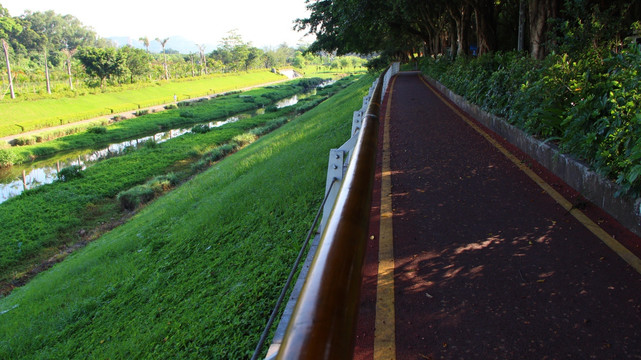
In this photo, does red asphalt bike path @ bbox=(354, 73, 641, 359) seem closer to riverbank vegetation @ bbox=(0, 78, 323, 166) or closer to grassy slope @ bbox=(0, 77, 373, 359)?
grassy slope @ bbox=(0, 77, 373, 359)

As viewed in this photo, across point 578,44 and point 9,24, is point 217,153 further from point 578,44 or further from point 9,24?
point 9,24

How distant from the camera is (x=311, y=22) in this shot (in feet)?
105

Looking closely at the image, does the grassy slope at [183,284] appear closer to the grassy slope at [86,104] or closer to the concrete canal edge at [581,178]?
the concrete canal edge at [581,178]

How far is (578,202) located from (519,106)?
355 cm

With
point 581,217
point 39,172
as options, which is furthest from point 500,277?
point 39,172

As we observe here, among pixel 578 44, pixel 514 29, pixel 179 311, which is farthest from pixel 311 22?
pixel 179 311

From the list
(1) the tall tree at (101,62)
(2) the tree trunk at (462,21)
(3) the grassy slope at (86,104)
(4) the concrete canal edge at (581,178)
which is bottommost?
(4) the concrete canal edge at (581,178)

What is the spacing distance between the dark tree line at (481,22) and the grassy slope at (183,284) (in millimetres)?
5715

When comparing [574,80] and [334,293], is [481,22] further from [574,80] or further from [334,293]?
[334,293]

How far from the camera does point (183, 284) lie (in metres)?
6.67

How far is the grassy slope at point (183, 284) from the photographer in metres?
4.87

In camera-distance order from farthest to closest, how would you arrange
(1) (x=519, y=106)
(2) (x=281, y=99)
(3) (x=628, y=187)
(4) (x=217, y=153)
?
(2) (x=281, y=99) < (4) (x=217, y=153) < (1) (x=519, y=106) < (3) (x=628, y=187)

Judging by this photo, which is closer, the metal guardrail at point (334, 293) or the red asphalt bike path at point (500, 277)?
the metal guardrail at point (334, 293)

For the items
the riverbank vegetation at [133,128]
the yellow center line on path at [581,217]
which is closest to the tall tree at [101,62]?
the riverbank vegetation at [133,128]
